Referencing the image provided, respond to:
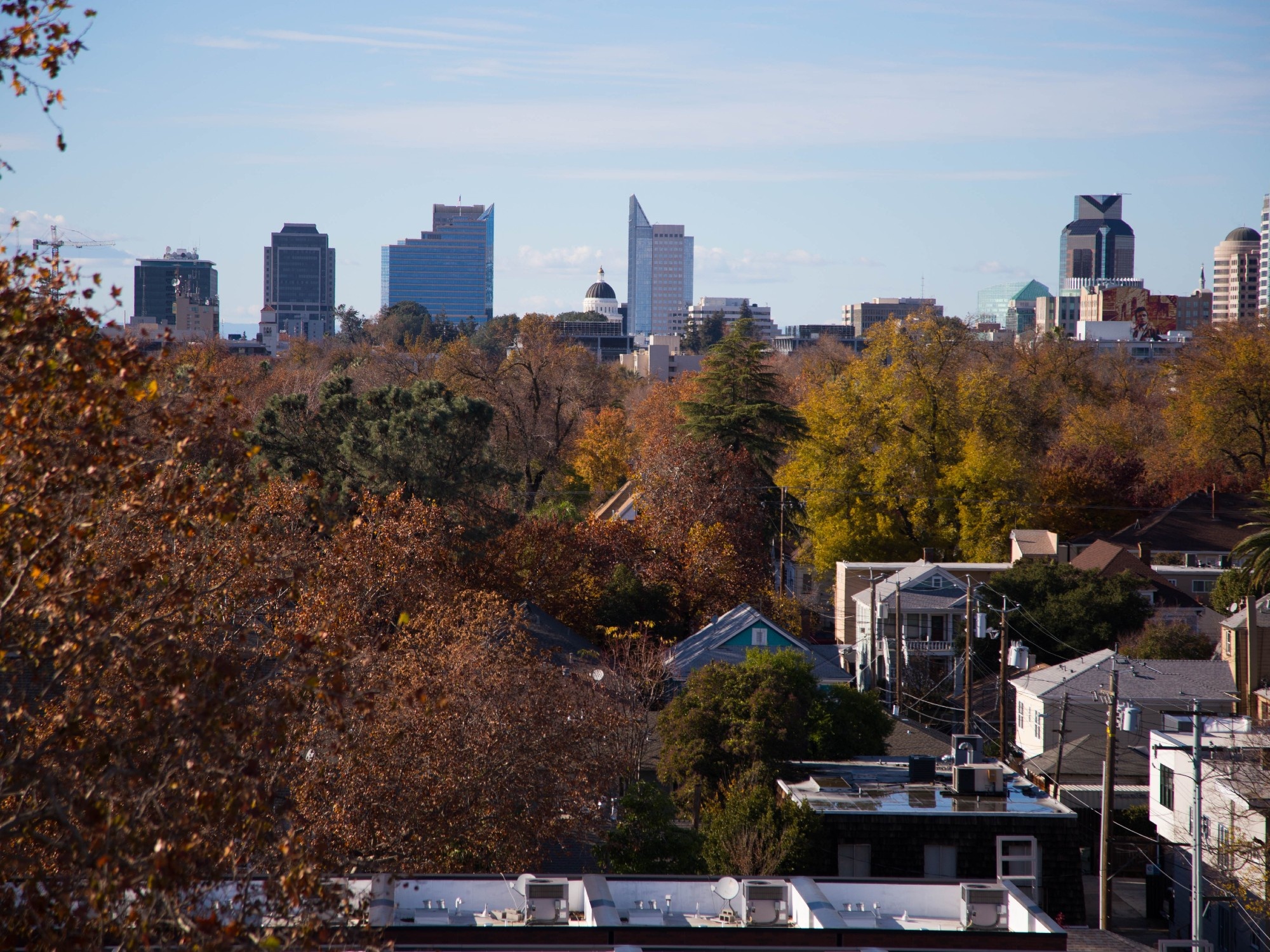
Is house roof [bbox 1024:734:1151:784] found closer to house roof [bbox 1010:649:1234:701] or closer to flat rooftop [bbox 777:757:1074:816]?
house roof [bbox 1010:649:1234:701]

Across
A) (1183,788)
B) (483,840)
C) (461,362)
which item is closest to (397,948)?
(483,840)

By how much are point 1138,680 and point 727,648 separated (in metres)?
9.94

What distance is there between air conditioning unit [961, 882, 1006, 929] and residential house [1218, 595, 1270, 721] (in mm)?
17085

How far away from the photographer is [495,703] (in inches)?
628

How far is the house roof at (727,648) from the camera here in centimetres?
3064

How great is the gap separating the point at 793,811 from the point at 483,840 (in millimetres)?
5624

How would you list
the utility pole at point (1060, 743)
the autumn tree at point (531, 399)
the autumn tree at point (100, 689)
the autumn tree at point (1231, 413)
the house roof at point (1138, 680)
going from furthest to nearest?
the autumn tree at point (531, 399)
the autumn tree at point (1231, 413)
the house roof at point (1138, 680)
the utility pole at point (1060, 743)
the autumn tree at point (100, 689)

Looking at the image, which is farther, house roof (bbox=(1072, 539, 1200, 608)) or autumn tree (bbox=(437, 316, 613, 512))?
autumn tree (bbox=(437, 316, 613, 512))

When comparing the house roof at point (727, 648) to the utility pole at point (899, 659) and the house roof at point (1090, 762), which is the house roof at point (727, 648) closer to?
the utility pole at point (899, 659)

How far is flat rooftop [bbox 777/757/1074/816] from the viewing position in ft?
62.8

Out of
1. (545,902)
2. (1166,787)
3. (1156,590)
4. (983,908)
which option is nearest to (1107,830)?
(1166,787)

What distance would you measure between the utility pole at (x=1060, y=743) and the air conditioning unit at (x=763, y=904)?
12271 millimetres

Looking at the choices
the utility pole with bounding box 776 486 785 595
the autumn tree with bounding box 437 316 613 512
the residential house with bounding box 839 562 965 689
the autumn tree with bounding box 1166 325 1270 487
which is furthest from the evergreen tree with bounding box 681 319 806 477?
the autumn tree with bounding box 1166 325 1270 487

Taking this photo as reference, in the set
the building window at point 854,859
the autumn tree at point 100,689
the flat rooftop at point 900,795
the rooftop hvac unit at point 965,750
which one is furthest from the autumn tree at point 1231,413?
the autumn tree at point 100,689
